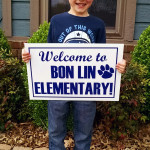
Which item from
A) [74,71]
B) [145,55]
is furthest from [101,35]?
[145,55]

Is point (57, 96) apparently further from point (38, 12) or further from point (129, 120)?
point (38, 12)

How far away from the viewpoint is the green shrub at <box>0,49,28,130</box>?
286cm

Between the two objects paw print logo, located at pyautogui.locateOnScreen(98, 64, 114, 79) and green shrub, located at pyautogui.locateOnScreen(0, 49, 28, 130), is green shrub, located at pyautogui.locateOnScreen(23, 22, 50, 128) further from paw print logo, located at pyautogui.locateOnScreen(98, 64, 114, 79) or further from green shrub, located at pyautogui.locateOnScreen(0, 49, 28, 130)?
paw print logo, located at pyautogui.locateOnScreen(98, 64, 114, 79)

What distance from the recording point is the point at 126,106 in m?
2.73

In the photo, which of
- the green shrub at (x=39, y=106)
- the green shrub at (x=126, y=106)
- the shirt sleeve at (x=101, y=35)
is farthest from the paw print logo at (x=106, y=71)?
the green shrub at (x=39, y=106)

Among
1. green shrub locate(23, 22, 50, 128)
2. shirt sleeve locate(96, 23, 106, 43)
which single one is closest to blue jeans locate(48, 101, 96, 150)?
shirt sleeve locate(96, 23, 106, 43)

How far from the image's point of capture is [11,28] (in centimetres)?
389

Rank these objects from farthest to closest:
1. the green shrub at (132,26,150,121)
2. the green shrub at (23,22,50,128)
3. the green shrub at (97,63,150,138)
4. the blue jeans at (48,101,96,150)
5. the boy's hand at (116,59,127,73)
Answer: the green shrub at (132,26,150,121)
the green shrub at (23,22,50,128)
the green shrub at (97,63,150,138)
the blue jeans at (48,101,96,150)
the boy's hand at (116,59,127,73)

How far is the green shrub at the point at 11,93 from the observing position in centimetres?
286

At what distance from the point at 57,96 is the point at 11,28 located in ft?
8.01

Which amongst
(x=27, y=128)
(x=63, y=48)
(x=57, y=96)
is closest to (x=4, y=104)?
(x=27, y=128)

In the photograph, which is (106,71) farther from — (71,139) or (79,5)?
(71,139)

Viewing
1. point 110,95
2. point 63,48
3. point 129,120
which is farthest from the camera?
point 129,120

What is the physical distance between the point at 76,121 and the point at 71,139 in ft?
2.94
